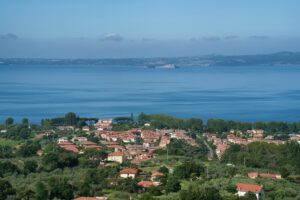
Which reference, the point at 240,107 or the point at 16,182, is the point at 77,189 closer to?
the point at 16,182

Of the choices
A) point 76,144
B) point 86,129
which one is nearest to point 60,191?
point 76,144

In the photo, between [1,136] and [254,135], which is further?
[254,135]

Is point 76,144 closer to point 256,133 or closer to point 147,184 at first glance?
point 256,133

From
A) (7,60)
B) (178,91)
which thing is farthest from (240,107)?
(7,60)

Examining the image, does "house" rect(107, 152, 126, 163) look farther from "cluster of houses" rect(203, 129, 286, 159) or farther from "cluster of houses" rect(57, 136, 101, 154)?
"cluster of houses" rect(203, 129, 286, 159)

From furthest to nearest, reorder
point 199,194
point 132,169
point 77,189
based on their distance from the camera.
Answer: point 132,169, point 77,189, point 199,194

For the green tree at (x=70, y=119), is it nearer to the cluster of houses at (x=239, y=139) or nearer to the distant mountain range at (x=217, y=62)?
the cluster of houses at (x=239, y=139)
